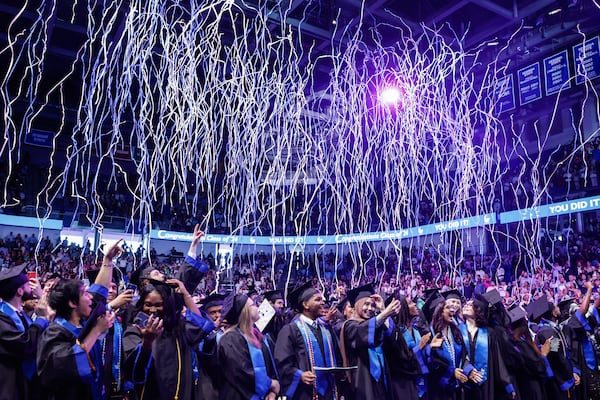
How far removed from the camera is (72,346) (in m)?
3.34

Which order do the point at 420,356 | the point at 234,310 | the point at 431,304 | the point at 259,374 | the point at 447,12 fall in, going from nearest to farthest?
1. the point at 259,374
2. the point at 234,310
3. the point at 420,356
4. the point at 431,304
5. the point at 447,12

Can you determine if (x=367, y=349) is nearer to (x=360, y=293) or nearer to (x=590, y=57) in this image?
(x=360, y=293)

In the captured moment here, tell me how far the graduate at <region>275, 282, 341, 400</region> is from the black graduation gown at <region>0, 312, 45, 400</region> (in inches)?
82.9

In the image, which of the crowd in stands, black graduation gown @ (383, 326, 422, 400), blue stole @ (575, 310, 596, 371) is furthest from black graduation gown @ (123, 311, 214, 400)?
the crowd in stands

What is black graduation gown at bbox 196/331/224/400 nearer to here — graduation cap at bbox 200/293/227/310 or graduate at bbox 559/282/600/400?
graduation cap at bbox 200/293/227/310

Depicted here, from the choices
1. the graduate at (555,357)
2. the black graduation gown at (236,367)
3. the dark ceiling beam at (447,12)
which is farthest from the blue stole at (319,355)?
the dark ceiling beam at (447,12)

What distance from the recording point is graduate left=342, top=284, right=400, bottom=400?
507 centimetres

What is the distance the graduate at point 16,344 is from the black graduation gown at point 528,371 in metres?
4.69

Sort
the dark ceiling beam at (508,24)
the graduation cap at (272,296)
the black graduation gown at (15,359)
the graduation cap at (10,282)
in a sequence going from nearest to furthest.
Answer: the black graduation gown at (15,359) → the graduation cap at (10,282) → the graduation cap at (272,296) → the dark ceiling beam at (508,24)

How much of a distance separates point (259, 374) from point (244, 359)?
18 cm

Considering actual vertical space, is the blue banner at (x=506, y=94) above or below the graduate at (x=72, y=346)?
above

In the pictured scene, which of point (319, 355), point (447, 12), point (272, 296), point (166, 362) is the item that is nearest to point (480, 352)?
point (319, 355)

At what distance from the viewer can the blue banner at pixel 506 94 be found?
20000mm

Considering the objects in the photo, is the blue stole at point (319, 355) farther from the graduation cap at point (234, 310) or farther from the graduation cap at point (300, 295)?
the graduation cap at point (234, 310)
